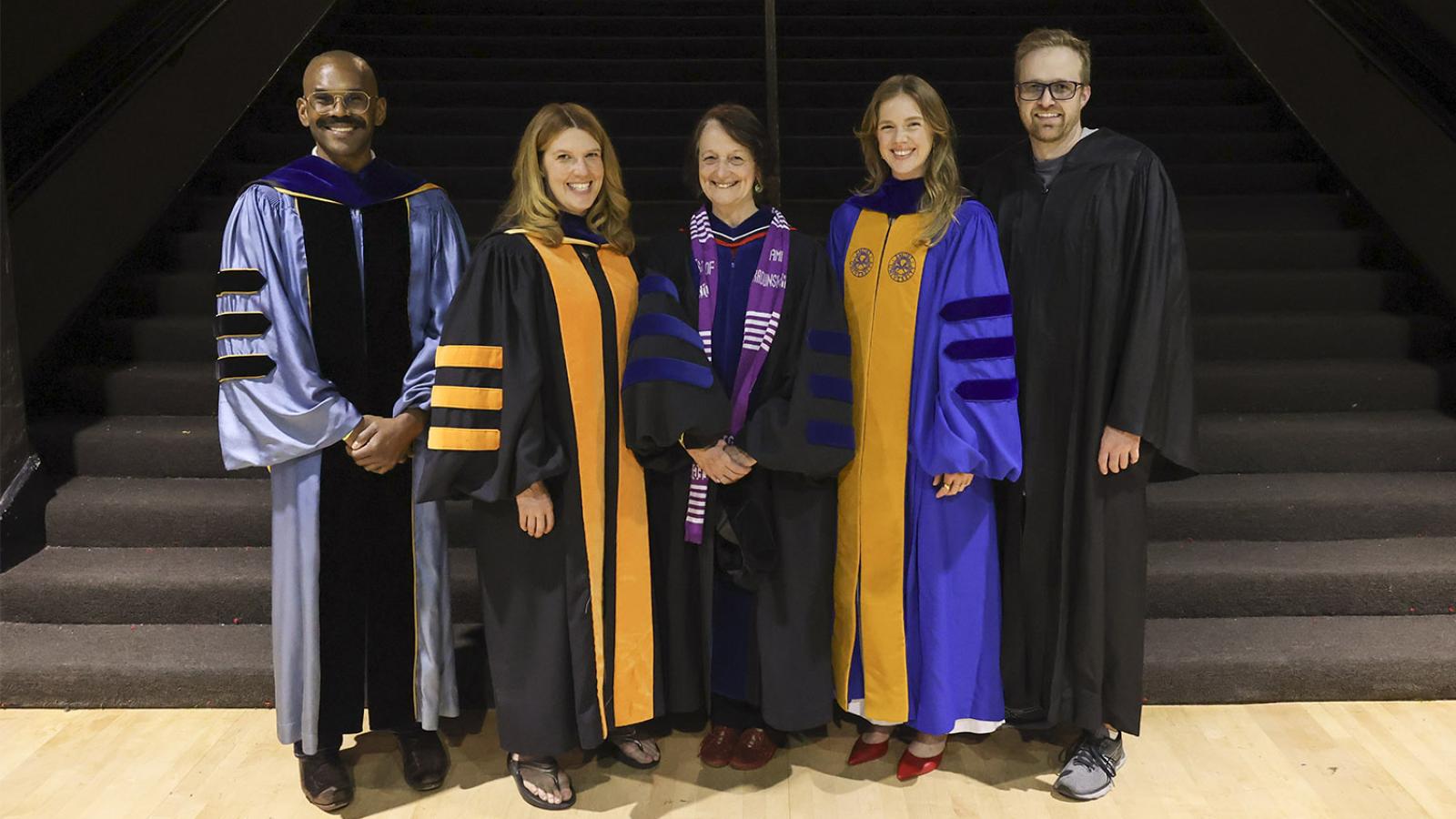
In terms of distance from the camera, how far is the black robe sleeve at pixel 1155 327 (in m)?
2.34

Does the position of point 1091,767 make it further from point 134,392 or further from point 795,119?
point 795,119

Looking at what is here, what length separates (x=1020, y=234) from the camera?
2.45m

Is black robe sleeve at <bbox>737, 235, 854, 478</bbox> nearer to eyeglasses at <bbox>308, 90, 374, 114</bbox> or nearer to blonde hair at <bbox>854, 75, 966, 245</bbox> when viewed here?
blonde hair at <bbox>854, 75, 966, 245</bbox>

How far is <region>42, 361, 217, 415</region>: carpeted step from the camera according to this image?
3.70 m

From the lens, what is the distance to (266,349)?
2.33m

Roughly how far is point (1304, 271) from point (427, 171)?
12.1ft

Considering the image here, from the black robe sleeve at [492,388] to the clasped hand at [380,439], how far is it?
0.30 ft

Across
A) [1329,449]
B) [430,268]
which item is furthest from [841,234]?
[1329,449]

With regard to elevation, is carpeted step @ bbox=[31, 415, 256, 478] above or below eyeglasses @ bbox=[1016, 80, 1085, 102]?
below

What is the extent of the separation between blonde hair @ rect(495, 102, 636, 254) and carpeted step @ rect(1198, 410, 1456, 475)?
222cm

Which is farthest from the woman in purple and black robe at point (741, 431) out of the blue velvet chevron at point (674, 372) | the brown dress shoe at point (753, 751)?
the brown dress shoe at point (753, 751)

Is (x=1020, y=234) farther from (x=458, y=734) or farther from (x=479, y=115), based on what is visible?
(x=479, y=115)

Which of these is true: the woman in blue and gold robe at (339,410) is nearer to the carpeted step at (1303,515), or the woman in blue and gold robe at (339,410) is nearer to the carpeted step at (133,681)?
the carpeted step at (133,681)

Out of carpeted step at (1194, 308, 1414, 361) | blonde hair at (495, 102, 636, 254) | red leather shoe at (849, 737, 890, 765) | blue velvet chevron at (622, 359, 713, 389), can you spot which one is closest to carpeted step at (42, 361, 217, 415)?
blonde hair at (495, 102, 636, 254)
